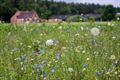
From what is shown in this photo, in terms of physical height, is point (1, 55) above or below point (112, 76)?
below

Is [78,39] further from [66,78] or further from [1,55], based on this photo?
[66,78]

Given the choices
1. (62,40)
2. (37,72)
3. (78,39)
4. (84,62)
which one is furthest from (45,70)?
(62,40)

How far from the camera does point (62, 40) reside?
5250mm

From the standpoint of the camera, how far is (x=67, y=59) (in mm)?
2672

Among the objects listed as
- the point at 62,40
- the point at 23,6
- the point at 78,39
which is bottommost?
the point at 23,6

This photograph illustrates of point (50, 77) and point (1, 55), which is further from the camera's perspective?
point (1, 55)

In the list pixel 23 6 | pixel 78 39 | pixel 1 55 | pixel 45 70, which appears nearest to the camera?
pixel 45 70

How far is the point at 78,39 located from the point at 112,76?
5.92 feet

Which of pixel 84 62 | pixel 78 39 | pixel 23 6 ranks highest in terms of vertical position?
pixel 84 62

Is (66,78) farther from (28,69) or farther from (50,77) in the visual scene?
(28,69)

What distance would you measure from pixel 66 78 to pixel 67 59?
390 mm

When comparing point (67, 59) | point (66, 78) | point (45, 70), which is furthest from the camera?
point (67, 59)

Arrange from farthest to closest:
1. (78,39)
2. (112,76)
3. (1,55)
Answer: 1. (78,39)
2. (1,55)
3. (112,76)

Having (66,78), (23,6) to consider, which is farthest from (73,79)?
(23,6)
